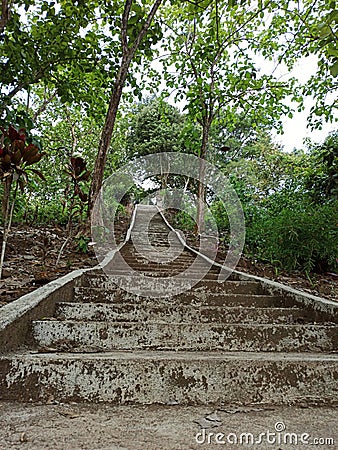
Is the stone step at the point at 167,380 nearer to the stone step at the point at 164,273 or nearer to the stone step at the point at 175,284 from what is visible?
the stone step at the point at 175,284

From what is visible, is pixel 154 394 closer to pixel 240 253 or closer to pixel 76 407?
pixel 76 407

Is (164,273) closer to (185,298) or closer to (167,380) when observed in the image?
(185,298)

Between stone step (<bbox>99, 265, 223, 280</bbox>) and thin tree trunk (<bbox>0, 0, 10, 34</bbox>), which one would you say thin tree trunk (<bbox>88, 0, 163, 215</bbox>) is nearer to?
stone step (<bbox>99, 265, 223, 280</bbox>)

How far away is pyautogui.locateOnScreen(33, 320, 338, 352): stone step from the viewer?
224cm

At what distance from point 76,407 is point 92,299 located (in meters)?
1.62

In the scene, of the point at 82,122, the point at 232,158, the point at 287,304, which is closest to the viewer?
the point at 287,304

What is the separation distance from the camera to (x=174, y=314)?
2760 mm

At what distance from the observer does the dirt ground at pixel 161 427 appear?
133cm

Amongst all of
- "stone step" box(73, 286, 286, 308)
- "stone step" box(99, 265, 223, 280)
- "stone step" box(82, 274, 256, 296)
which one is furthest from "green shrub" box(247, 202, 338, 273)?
"stone step" box(73, 286, 286, 308)

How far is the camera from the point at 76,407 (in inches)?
64.8

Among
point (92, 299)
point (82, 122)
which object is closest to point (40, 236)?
point (92, 299)

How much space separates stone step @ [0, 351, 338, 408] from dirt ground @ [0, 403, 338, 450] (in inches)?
2.3

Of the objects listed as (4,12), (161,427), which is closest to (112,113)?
(4,12)

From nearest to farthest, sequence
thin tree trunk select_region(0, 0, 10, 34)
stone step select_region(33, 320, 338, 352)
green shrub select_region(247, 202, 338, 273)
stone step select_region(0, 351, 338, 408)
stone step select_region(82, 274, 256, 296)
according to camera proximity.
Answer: stone step select_region(0, 351, 338, 408), stone step select_region(33, 320, 338, 352), stone step select_region(82, 274, 256, 296), thin tree trunk select_region(0, 0, 10, 34), green shrub select_region(247, 202, 338, 273)
